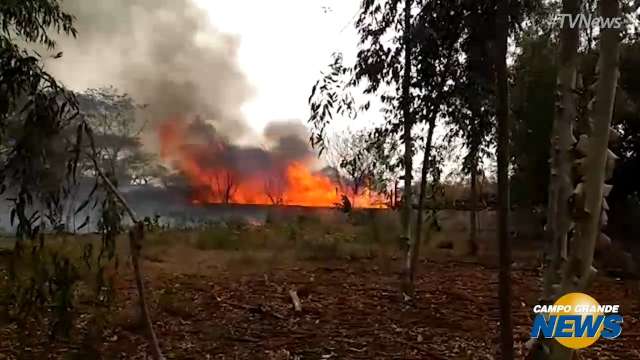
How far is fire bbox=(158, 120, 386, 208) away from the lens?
12.6 meters

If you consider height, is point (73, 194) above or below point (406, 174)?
below

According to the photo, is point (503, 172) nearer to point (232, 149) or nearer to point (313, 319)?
point (313, 319)

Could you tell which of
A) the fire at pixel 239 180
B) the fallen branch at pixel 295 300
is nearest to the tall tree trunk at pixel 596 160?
the fallen branch at pixel 295 300

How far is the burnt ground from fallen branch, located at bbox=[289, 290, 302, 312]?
0.07 meters

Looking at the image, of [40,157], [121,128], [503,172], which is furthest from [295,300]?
[121,128]

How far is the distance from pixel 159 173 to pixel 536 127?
7.59 metres

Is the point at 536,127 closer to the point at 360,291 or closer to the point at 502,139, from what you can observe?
the point at 360,291

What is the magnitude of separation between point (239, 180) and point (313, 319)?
8.40 m

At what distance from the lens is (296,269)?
770 cm

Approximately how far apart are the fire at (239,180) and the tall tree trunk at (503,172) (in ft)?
34.0

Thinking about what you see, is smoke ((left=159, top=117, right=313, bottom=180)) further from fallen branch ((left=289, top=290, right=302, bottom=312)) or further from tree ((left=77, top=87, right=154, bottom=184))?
fallen branch ((left=289, top=290, right=302, bottom=312))

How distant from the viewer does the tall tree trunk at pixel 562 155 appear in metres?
2.31

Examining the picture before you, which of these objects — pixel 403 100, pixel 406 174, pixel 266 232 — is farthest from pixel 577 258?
pixel 266 232

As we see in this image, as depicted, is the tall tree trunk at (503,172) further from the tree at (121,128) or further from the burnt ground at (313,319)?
the tree at (121,128)
